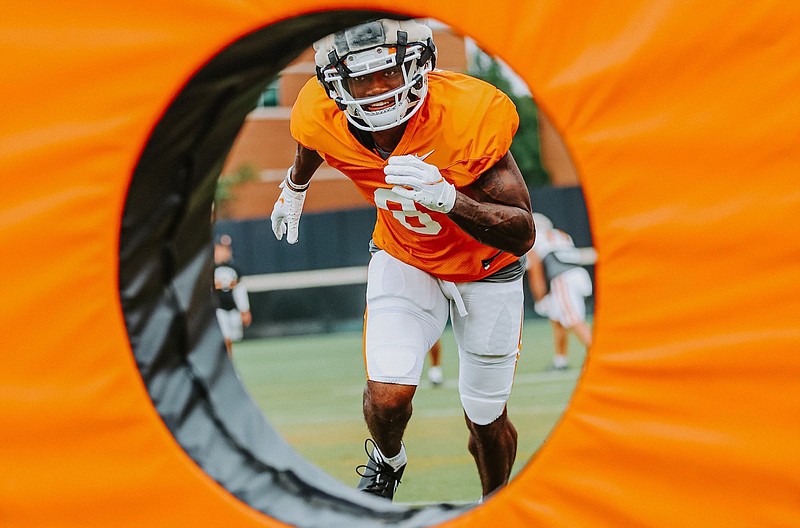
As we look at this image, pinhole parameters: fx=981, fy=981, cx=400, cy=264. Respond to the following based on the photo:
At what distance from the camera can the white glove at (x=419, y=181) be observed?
2.40 m

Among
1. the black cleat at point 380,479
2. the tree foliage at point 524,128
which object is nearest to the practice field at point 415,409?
the black cleat at point 380,479

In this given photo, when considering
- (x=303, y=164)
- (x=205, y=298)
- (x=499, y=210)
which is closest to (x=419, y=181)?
(x=499, y=210)

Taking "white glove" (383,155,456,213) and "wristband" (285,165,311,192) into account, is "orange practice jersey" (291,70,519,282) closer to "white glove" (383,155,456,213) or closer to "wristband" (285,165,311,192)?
"white glove" (383,155,456,213)

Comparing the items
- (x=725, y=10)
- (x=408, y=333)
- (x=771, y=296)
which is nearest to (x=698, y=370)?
(x=771, y=296)

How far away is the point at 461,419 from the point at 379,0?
380 cm

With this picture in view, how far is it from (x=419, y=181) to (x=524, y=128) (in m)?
Result: 25.7

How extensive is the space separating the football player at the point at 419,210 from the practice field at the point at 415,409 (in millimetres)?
714

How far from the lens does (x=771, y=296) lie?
6.20 feet

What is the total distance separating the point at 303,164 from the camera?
3.13 m

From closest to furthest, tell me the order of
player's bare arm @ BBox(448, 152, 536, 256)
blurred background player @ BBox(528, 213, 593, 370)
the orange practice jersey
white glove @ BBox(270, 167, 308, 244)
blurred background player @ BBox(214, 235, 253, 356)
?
player's bare arm @ BBox(448, 152, 536, 256)
the orange practice jersey
white glove @ BBox(270, 167, 308, 244)
blurred background player @ BBox(528, 213, 593, 370)
blurred background player @ BBox(214, 235, 253, 356)

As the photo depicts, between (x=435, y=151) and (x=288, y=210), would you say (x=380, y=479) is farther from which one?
(x=435, y=151)

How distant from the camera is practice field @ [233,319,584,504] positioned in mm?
4145

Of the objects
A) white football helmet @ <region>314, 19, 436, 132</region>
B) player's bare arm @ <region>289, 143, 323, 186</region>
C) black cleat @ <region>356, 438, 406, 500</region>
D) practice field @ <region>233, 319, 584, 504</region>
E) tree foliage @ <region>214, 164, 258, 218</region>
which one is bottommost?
practice field @ <region>233, 319, 584, 504</region>

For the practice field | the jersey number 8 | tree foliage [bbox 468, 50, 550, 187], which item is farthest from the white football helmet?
tree foliage [bbox 468, 50, 550, 187]
